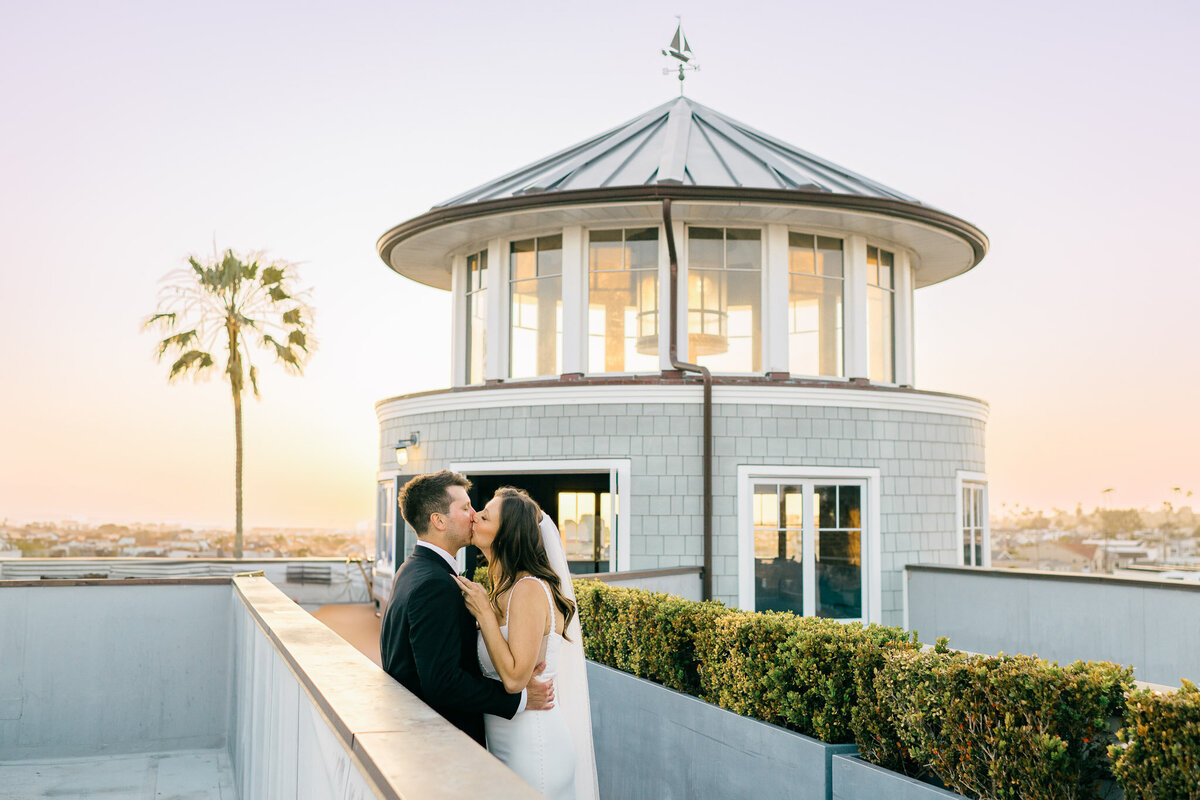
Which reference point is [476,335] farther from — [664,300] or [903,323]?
[903,323]

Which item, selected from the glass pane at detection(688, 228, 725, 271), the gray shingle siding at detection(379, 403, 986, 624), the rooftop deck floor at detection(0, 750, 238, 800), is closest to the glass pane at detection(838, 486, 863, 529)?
the gray shingle siding at detection(379, 403, 986, 624)

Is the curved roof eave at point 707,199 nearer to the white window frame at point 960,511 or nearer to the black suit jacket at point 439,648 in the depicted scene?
the white window frame at point 960,511

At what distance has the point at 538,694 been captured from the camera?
394cm

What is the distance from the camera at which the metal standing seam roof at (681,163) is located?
14047 millimetres

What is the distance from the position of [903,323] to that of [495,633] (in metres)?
13.0

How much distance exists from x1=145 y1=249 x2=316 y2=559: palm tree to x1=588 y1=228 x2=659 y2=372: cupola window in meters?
12.6

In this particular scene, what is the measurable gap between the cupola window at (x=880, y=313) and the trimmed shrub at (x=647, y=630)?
8471 mm

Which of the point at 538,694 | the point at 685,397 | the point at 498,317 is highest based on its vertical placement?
the point at 498,317

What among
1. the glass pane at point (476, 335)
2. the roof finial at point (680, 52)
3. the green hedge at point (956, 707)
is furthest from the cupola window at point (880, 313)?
the green hedge at point (956, 707)

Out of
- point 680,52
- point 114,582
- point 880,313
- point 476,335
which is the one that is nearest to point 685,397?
point 880,313

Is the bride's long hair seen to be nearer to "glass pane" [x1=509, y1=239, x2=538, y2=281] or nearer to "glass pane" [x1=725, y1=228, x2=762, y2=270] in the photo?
"glass pane" [x1=725, y1=228, x2=762, y2=270]

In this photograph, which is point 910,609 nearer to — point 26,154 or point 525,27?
point 525,27

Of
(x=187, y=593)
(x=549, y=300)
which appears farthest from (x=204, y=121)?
(x=187, y=593)

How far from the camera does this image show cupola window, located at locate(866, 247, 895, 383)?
15.0 m
